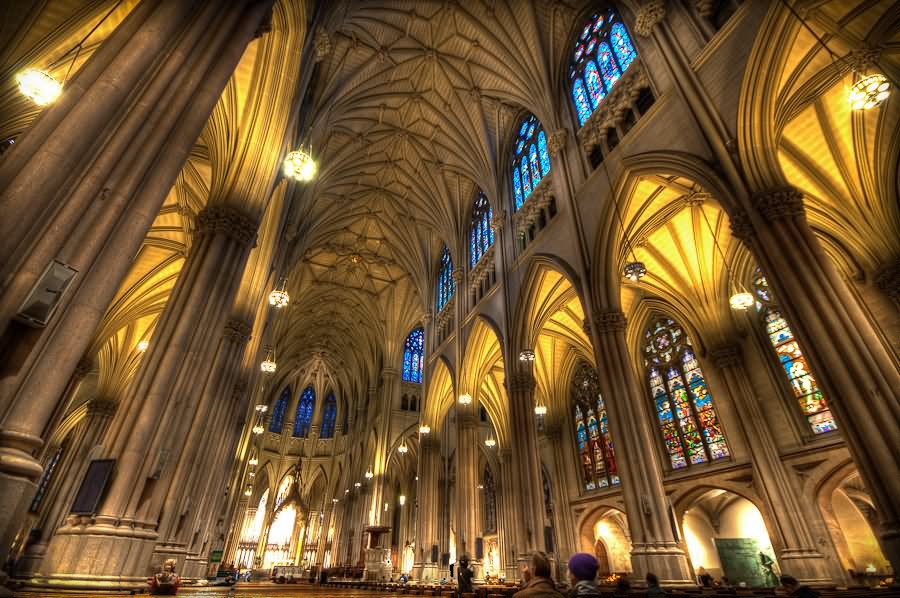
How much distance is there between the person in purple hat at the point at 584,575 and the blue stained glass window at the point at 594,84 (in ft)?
39.9

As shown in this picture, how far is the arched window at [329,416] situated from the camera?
38031mm

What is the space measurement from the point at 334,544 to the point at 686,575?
2775 centimetres

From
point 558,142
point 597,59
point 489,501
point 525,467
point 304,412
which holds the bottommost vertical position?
point 525,467

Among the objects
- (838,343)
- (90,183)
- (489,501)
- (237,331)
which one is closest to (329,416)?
(489,501)

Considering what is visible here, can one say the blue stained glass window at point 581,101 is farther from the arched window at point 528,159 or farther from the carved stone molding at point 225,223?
the carved stone molding at point 225,223

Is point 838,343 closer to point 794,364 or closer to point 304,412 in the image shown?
point 794,364

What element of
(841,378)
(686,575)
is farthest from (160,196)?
(686,575)

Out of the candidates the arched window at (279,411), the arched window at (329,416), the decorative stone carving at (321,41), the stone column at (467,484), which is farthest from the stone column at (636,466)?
the arched window at (279,411)

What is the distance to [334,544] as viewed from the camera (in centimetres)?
2947

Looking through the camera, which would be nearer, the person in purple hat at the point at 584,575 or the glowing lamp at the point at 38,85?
the person in purple hat at the point at 584,575

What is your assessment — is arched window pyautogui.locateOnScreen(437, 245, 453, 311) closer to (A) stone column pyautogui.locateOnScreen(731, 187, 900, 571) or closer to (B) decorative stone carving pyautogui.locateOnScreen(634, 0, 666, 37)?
(B) decorative stone carving pyautogui.locateOnScreen(634, 0, 666, 37)

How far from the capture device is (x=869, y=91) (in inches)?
221

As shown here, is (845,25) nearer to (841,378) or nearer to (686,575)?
(841,378)

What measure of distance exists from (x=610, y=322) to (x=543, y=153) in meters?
7.85
